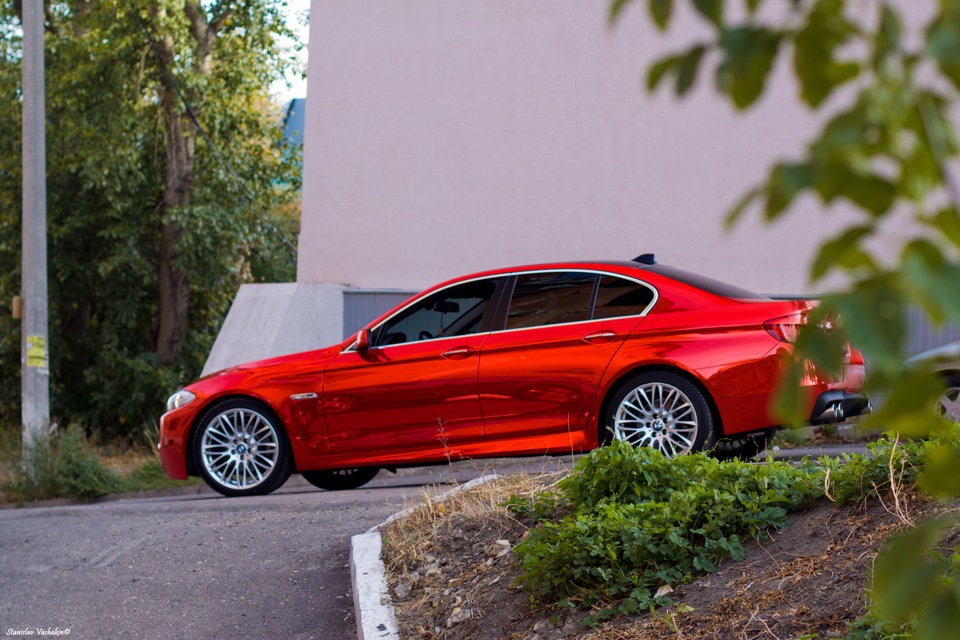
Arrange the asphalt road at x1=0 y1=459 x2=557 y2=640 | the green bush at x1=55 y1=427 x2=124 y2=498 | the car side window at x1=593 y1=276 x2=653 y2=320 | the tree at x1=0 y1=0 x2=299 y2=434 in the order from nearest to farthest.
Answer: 1. the asphalt road at x1=0 y1=459 x2=557 y2=640
2. the car side window at x1=593 y1=276 x2=653 y2=320
3. the green bush at x1=55 y1=427 x2=124 y2=498
4. the tree at x1=0 y1=0 x2=299 y2=434

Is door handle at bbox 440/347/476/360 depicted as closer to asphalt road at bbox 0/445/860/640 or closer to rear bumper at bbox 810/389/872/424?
asphalt road at bbox 0/445/860/640

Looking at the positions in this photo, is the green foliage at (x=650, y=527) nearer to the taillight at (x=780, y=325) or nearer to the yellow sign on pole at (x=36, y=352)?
the taillight at (x=780, y=325)

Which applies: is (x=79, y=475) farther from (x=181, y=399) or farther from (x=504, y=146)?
(x=504, y=146)

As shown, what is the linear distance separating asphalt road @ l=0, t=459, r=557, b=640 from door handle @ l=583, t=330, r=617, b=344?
1629 mm

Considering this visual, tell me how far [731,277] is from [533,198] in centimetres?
297

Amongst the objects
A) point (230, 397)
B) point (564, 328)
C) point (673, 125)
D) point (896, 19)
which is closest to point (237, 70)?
point (673, 125)

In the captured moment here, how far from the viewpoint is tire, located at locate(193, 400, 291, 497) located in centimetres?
937

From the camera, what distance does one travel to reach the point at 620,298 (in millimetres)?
8492

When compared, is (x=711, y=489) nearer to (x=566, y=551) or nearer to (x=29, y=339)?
(x=566, y=551)

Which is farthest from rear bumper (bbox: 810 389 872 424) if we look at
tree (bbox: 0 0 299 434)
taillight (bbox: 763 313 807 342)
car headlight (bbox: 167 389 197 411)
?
tree (bbox: 0 0 299 434)

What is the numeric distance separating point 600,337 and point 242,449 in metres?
3.21

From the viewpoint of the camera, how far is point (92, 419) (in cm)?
2442

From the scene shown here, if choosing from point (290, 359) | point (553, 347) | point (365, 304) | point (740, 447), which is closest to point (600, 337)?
point (553, 347)

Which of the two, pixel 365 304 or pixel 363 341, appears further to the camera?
pixel 365 304
